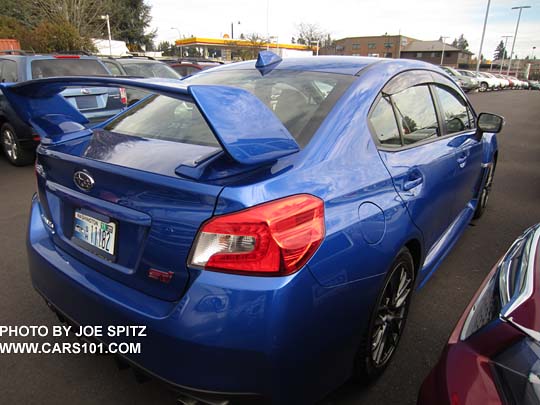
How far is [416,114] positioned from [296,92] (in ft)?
2.79

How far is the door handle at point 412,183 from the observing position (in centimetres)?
206

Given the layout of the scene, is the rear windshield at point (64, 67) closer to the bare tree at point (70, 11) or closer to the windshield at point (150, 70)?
the windshield at point (150, 70)

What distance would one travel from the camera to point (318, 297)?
1472mm

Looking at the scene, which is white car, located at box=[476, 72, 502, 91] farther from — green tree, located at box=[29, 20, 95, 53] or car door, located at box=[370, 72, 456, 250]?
car door, located at box=[370, 72, 456, 250]

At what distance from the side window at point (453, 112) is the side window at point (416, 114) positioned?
24cm

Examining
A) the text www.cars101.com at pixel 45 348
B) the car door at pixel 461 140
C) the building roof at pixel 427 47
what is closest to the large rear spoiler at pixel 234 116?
the text www.cars101.com at pixel 45 348

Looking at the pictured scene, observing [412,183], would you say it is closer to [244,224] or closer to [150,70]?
[244,224]

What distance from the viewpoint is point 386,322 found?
2.10m

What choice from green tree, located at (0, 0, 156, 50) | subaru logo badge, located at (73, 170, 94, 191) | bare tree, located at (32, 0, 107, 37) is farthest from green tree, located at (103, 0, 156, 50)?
subaru logo badge, located at (73, 170, 94, 191)

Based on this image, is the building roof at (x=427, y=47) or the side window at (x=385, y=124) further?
the building roof at (x=427, y=47)

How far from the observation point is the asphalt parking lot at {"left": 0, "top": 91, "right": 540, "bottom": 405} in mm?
2039

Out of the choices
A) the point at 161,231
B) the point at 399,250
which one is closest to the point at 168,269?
the point at 161,231

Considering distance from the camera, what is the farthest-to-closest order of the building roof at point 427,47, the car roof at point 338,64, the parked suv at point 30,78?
the building roof at point 427,47
the parked suv at point 30,78
the car roof at point 338,64

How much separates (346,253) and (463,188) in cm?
196
